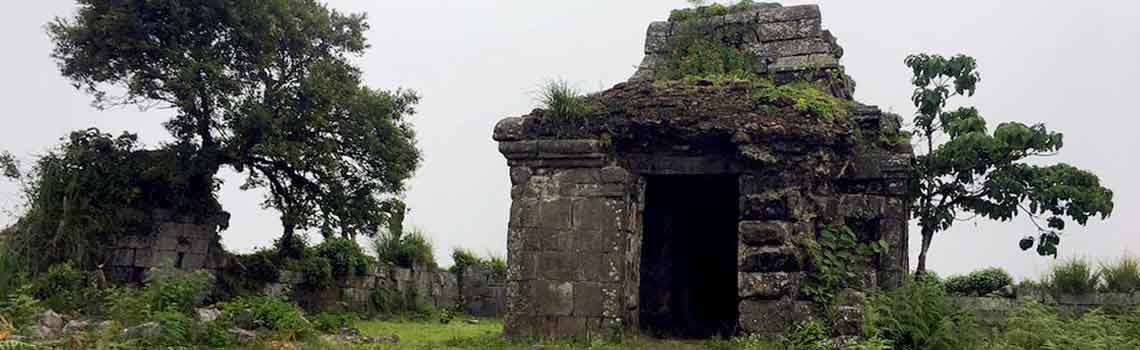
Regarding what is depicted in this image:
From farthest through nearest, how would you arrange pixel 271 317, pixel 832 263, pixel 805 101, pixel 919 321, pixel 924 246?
pixel 924 246 → pixel 271 317 → pixel 805 101 → pixel 832 263 → pixel 919 321

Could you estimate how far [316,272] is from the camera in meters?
19.8

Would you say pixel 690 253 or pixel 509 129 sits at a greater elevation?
pixel 509 129

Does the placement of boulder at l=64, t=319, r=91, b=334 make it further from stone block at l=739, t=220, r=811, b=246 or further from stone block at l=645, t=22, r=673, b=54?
stone block at l=645, t=22, r=673, b=54

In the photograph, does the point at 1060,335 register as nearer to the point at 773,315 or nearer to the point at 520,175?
the point at 773,315

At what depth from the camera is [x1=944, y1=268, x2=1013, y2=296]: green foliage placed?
50.7ft

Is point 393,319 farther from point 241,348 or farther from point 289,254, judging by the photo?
point 241,348

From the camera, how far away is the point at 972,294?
50.4 ft

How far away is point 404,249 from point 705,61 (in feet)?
40.1

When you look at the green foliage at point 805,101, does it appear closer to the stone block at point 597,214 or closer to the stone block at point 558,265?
the stone block at point 597,214

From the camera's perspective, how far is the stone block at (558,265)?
952 cm

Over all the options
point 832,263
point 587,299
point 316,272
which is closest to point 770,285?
point 832,263

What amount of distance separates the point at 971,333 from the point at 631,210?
129 inches

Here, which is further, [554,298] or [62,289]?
[62,289]

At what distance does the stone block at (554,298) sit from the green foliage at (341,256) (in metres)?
11.6
